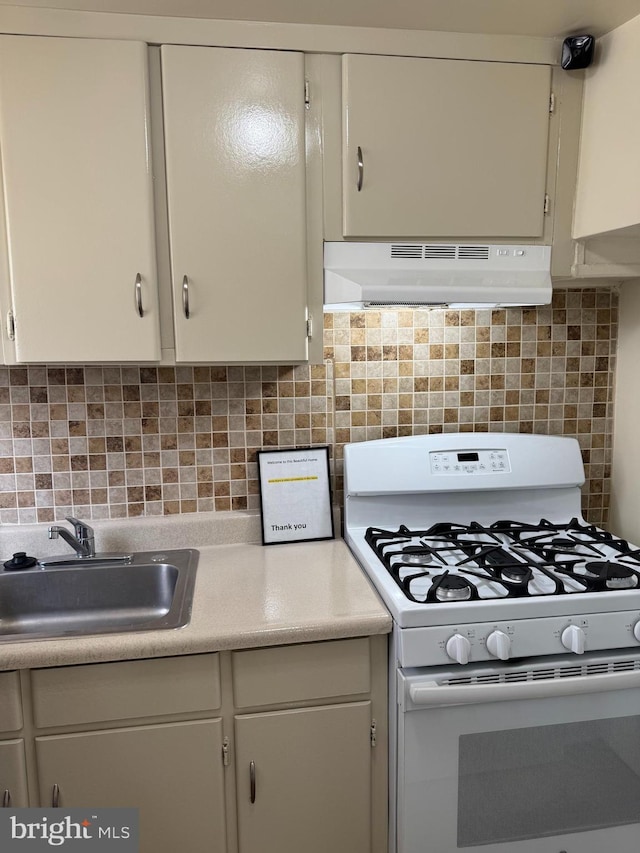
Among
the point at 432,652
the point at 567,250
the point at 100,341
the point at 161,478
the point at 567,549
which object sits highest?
the point at 567,250

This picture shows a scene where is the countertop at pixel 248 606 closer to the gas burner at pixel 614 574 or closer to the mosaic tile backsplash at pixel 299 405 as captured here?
the mosaic tile backsplash at pixel 299 405

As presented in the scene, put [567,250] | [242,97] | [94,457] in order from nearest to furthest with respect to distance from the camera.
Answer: [242,97] → [567,250] → [94,457]

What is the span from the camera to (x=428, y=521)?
1.92 metres

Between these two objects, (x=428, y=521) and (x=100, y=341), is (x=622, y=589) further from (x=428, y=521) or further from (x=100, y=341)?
(x=100, y=341)

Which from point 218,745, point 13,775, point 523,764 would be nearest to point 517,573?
point 523,764

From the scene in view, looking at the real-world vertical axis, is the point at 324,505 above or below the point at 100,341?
below

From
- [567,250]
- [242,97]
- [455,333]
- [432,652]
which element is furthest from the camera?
[455,333]

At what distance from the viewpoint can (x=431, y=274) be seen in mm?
1611

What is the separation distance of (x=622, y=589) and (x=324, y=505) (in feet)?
2.73

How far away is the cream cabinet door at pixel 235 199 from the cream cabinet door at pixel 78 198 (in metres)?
0.07

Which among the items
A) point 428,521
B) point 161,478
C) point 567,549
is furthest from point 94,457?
point 567,549

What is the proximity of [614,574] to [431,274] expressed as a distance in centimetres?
84

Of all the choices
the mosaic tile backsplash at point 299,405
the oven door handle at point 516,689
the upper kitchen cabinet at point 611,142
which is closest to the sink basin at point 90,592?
the mosaic tile backsplash at point 299,405

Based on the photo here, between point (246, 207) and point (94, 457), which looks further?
point (94, 457)
